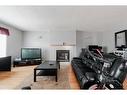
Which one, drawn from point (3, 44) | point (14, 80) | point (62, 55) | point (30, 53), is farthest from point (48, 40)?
point (14, 80)

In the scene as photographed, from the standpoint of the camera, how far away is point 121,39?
18.6ft

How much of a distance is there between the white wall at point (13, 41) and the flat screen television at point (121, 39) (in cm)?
475

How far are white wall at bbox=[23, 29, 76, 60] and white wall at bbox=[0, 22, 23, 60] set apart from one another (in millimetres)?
509

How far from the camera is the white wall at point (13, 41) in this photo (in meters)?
5.59

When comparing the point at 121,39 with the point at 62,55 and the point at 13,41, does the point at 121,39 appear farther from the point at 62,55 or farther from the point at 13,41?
the point at 13,41

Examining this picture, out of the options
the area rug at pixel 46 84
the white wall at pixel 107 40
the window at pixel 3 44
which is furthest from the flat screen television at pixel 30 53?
the white wall at pixel 107 40

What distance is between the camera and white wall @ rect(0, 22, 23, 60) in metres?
5.59

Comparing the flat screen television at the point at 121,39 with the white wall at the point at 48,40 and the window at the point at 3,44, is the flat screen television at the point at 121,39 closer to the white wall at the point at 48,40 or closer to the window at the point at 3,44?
the white wall at the point at 48,40

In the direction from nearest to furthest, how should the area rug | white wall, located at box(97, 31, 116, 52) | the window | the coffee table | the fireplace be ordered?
the area rug, the coffee table, the window, white wall, located at box(97, 31, 116, 52), the fireplace

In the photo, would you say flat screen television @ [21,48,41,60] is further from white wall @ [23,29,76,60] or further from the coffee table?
the coffee table

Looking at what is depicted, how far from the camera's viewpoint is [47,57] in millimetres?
7293

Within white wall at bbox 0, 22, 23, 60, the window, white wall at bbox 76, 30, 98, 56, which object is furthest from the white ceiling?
white wall at bbox 76, 30, 98, 56
